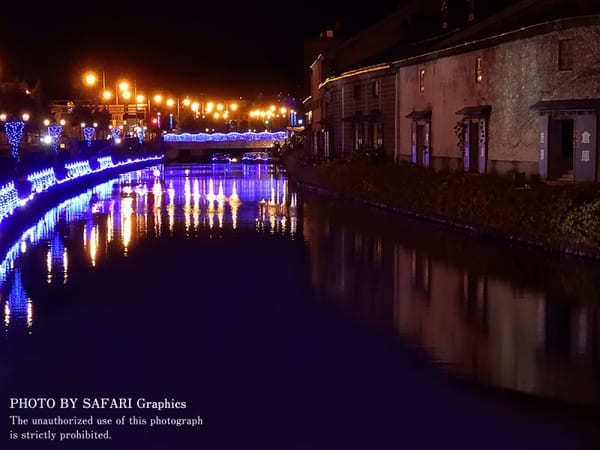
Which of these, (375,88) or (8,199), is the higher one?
(375,88)

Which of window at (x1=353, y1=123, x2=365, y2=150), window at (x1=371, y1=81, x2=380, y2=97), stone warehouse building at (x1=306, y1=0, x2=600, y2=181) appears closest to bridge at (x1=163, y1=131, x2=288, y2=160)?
stone warehouse building at (x1=306, y1=0, x2=600, y2=181)

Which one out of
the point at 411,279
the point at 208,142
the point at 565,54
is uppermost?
the point at 565,54

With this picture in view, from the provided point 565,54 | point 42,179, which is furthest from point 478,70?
point 42,179

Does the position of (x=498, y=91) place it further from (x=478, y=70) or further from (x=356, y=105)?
(x=356, y=105)

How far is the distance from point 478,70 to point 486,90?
3.84 feet

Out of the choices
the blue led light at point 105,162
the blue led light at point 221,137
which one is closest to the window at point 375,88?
the blue led light at point 105,162

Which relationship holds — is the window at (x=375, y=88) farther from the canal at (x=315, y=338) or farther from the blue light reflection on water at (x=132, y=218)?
the canal at (x=315, y=338)

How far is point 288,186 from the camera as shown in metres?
52.3

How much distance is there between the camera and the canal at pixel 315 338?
9.47 metres

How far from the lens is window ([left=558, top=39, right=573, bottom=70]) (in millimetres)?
30453

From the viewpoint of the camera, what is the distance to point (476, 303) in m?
16.3

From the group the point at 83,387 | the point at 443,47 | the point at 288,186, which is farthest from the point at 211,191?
the point at 83,387

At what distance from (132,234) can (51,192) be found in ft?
49.4

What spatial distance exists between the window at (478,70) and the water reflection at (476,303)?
12.0 metres
